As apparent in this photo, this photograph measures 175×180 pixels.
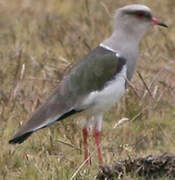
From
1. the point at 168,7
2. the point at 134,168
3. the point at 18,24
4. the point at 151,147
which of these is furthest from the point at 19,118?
the point at 168,7

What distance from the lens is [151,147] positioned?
6.41 m

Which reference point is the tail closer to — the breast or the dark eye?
the breast

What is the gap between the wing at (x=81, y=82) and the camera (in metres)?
5.74

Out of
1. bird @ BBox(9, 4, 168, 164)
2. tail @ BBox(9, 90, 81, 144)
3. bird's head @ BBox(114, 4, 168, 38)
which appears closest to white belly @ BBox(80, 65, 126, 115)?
bird @ BBox(9, 4, 168, 164)

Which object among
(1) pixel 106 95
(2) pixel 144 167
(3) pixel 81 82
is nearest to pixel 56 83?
(3) pixel 81 82

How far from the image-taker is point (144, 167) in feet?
16.8

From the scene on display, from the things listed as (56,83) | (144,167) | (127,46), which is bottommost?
(56,83)

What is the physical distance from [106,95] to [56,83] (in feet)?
5.33

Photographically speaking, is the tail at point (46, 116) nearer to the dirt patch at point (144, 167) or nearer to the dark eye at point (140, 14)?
the dirt patch at point (144, 167)

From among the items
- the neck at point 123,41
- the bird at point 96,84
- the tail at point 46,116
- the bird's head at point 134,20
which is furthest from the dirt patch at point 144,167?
the bird's head at point 134,20

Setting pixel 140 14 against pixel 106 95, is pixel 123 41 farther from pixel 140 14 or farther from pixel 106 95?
pixel 106 95

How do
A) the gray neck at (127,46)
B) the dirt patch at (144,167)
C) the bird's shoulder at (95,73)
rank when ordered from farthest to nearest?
the gray neck at (127,46)
the bird's shoulder at (95,73)
the dirt patch at (144,167)

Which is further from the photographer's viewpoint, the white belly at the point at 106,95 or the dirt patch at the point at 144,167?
the white belly at the point at 106,95

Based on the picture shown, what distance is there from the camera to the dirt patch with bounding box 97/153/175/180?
5.07m
